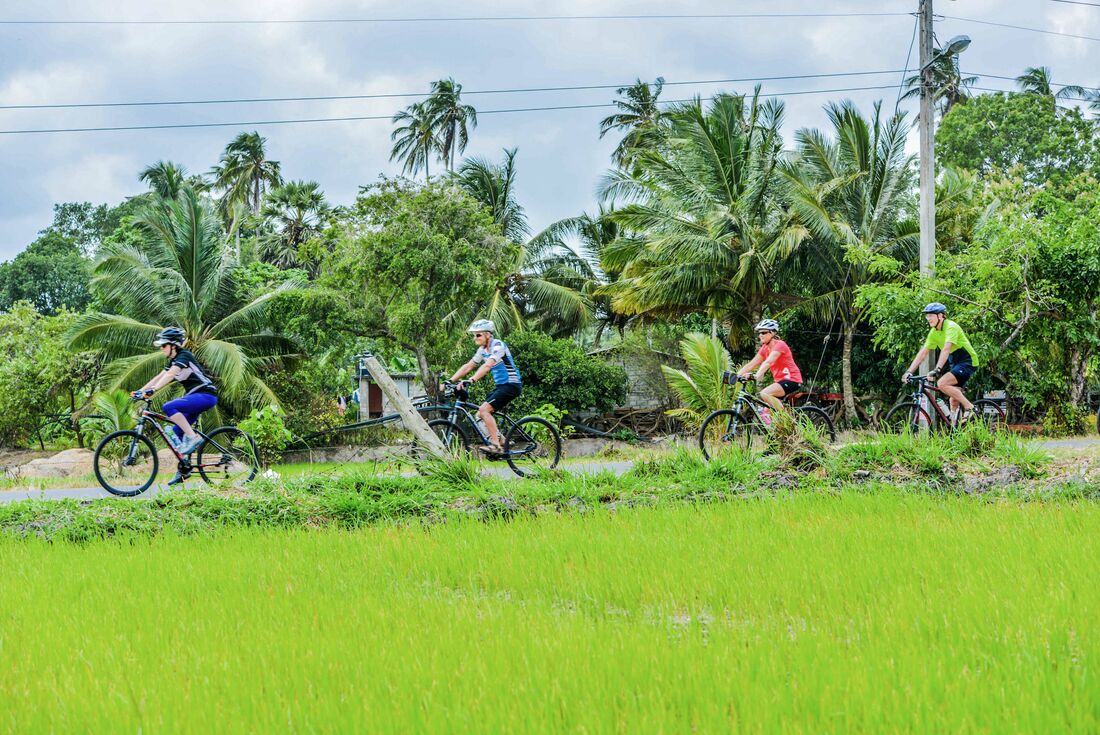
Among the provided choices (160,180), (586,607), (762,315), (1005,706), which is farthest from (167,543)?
(160,180)

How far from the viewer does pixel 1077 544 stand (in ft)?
15.6

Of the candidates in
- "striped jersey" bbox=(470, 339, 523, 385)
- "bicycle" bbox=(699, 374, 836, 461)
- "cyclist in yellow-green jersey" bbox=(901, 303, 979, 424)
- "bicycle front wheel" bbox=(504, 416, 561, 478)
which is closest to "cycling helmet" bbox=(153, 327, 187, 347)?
"striped jersey" bbox=(470, 339, 523, 385)

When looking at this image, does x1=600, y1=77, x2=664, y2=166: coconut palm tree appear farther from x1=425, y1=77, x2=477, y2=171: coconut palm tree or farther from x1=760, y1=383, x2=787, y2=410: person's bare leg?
x1=760, y1=383, x2=787, y2=410: person's bare leg

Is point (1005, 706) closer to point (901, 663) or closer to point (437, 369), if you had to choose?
point (901, 663)

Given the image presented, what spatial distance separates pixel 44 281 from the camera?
47781 mm

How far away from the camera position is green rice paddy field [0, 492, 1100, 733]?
2566 millimetres

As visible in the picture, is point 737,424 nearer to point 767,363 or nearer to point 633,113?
point 767,363

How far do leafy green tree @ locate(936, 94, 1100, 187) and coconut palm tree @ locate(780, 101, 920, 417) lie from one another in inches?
510

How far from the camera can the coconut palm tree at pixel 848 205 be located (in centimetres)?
2186

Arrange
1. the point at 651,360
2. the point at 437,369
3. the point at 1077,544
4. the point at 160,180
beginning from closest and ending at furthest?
the point at 1077,544 → the point at 437,369 → the point at 651,360 → the point at 160,180

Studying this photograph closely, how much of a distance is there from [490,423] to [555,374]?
13.1 metres

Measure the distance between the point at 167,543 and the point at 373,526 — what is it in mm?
1405

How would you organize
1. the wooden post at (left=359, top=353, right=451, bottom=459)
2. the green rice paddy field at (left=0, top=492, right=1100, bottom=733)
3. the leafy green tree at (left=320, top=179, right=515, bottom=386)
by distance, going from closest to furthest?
the green rice paddy field at (left=0, top=492, right=1100, bottom=733)
the wooden post at (left=359, top=353, right=451, bottom=459)
the leafy green tree at (left=320, top=179, right=515, bottom=386)

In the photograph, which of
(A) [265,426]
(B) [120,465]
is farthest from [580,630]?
(A) [265,426]
